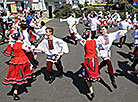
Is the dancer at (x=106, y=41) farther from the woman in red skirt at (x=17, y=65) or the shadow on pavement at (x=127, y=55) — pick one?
the shadow on pavement at (x=127, y=55)

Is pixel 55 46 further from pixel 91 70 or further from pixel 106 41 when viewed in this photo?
pixel 106 41

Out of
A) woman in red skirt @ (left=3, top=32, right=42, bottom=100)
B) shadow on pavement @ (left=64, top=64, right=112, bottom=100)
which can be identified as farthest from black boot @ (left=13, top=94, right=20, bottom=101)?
shadow on pavement @ (left=64, top=64, right=112, bottom=100)

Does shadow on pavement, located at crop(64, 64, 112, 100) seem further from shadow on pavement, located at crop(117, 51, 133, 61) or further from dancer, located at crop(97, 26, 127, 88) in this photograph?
shadow on pavement, located at crop(117, 51, 133, 61)

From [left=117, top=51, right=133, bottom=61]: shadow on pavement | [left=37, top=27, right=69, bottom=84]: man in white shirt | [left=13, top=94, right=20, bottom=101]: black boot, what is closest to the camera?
[left=13, top=94, right=20, bottom=101]: black boot

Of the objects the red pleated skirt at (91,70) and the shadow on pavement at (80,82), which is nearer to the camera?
the red pleated skirt at (91,70)

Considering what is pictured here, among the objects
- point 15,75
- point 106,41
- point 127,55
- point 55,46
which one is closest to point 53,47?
point 55,46

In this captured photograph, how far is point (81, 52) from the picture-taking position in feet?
25.3

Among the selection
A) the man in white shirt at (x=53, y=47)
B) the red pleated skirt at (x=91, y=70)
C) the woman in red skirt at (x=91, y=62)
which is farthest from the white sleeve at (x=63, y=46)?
the red pleated skirt at (x=91, y=70)

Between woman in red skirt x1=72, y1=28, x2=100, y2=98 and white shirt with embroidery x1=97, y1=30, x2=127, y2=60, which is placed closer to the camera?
woman in red skirt x1=72, y1=28, x2=100, y2=98

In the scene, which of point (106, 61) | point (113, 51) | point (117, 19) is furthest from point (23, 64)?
point (117, 19)

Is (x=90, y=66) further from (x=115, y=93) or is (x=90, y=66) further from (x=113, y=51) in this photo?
(x=113, y=51)

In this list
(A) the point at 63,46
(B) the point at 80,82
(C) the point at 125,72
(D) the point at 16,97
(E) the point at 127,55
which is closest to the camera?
(D) the point at 16,97

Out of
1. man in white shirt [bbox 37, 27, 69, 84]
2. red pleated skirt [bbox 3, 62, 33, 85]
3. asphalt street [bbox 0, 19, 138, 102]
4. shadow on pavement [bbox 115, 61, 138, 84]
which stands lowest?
asphalt street [bbox 0, 19, 138, 102]

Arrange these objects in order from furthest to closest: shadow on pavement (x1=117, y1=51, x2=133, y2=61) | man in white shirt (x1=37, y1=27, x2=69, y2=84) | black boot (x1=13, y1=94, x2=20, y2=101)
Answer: shadow on pavement (x1=117, y1=51, x2=133, y2=61) < man in white shirt (x1=37, y1=27, x2=69, y2=84) < black boot (x1=13, y1=94, x2=20, y2=101)
